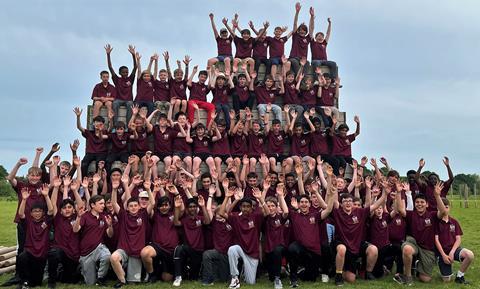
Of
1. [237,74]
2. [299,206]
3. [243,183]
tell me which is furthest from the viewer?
[237,74]

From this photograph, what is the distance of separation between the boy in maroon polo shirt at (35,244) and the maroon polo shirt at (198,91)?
7425 millimetres

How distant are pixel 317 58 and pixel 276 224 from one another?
10.1 metres

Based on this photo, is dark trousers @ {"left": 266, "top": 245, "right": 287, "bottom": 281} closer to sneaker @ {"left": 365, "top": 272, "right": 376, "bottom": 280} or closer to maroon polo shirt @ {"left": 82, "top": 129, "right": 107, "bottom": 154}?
sneaker @ {"left": 365, "top": 272, "right": 376, "bottom": 280}

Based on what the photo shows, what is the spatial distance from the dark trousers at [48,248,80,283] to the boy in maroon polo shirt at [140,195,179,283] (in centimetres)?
161

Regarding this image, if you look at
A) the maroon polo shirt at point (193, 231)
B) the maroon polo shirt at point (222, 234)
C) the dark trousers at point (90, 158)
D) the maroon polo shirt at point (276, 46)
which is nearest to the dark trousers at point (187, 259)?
the maroon polo shirt at point (193, 231)

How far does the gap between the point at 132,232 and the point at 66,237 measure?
58.9 inches

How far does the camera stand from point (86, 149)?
571 inches

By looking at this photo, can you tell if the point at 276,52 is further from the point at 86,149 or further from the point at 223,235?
the point at 223,235

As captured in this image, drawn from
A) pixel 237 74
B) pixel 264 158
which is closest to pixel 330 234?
pixel 264 158

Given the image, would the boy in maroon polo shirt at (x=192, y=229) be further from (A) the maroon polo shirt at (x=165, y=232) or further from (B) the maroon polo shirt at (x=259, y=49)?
(B) the maroon polo shirt at (x=259, y=49)

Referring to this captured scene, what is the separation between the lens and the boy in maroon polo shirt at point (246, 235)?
1000cm

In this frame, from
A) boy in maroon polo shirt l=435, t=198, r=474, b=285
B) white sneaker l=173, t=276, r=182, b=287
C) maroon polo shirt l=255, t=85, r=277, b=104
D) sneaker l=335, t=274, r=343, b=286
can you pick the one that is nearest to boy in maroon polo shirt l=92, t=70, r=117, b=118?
maroon polo shirt l=255, t=85, r=277, b=104

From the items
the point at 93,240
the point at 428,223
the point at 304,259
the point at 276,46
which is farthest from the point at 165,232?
the point at 276,46

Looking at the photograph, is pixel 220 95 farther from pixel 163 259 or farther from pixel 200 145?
pixel 163 259
